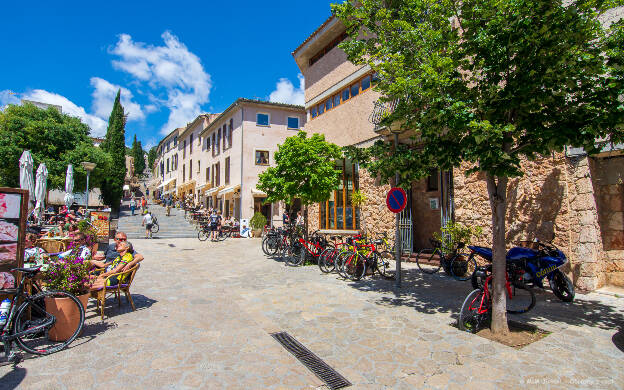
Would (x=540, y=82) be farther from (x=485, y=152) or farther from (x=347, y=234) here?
(x=347, y=234)

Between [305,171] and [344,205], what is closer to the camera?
[305,171]

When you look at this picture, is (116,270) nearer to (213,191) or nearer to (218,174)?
(213,191)

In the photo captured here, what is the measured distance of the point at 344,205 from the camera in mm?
13883

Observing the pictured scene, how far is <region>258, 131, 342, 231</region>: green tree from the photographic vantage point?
11.1 m

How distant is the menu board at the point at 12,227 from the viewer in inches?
168

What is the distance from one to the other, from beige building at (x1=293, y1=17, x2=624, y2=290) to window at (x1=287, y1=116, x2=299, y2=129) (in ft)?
31.9

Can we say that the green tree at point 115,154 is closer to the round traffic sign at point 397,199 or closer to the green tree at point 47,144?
the green tree at point 47,144

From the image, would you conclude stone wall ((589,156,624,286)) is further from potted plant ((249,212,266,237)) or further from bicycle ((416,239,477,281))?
potted plant ((249,212,266,237))

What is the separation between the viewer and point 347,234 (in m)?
13.3

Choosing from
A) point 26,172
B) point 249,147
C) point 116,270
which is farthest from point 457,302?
point 249,147

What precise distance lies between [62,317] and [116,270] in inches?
58.3

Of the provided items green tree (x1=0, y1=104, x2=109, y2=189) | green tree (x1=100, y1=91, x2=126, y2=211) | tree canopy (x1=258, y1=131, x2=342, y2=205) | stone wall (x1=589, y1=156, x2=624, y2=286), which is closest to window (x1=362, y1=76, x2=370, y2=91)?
tree canopy (x1=258, y1=131, x2=342, y2=205)

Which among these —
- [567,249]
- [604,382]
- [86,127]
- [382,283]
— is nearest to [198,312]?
[382,283]

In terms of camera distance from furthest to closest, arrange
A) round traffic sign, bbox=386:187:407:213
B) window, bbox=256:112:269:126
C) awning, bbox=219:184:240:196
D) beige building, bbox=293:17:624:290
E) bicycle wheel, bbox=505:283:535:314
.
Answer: window, bbox=256:112:269:126
awning, bbox=219:184:240:196
round traffic sign, bbox=386:187:407:213
beige building, bbox=293:17:624:290
bicycle wheel, bbox=505:283:535:314
